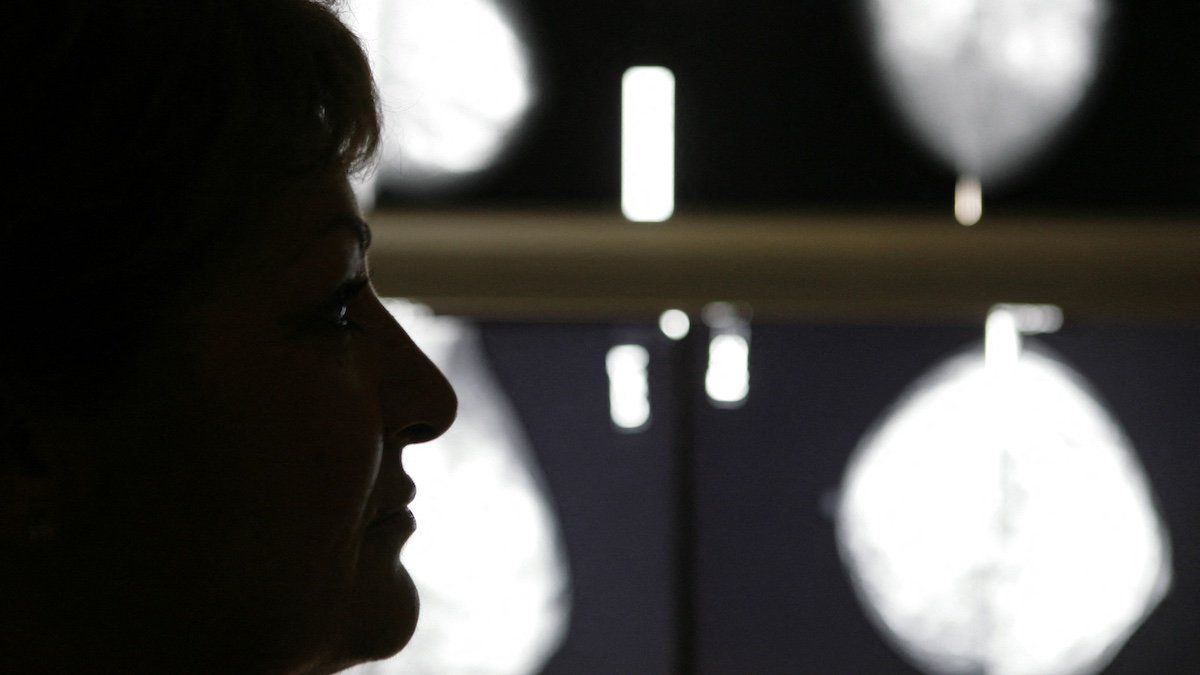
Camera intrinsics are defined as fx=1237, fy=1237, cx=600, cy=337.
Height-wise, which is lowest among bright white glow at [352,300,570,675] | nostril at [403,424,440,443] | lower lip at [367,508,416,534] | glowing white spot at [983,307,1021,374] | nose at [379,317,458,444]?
bright white glow at [352,300,570,675]

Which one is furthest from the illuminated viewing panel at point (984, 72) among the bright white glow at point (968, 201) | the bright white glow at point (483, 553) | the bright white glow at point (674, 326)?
the bright white glow at point (483, 553)

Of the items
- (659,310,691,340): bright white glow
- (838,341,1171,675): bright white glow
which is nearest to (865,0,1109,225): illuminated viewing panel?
(838,341,1171,675): bright white glow

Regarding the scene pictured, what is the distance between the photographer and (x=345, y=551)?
1.68ft

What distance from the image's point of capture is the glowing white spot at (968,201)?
1106 mm

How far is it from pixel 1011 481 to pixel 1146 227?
262 millimetres

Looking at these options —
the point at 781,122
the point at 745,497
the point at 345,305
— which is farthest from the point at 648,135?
the point at 345,305

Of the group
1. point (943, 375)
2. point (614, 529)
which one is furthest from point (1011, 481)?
point (614, 529)

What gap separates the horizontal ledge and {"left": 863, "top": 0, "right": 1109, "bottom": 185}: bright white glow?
8cm

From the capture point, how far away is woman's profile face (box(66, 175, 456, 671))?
18.8 inches

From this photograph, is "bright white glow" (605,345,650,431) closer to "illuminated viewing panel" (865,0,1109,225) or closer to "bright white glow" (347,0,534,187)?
"bright white glow" (347,0,534,187)

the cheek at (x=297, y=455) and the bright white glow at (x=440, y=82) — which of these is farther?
the bright white glow at (x=440, y=82)

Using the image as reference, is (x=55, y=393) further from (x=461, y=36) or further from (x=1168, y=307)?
(x=1168, y=307)

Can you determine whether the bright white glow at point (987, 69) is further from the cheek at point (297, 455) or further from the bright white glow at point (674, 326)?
the cheek at point (297, 455)

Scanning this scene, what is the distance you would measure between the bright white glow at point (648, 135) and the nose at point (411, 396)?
1.84 ft
